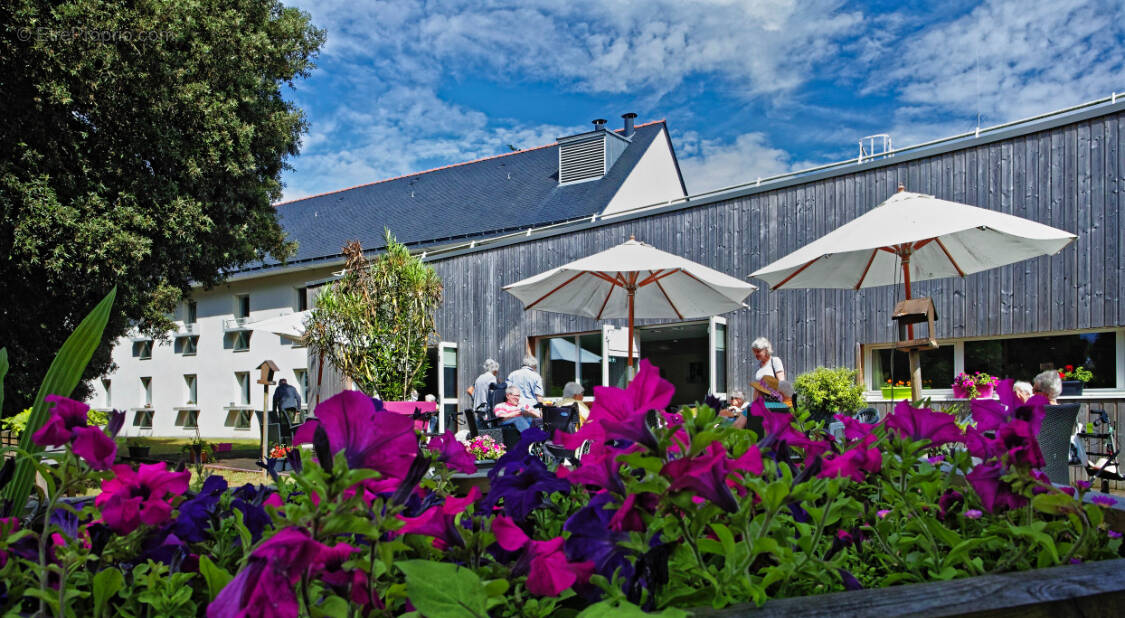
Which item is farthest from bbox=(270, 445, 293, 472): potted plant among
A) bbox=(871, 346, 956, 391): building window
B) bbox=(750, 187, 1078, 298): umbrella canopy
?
bbox=(871, 346, 956, 391): building window

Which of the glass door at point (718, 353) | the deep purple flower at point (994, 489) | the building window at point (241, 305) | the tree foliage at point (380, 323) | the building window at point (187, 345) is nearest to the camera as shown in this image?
the deep purple flower at point (994, 489)

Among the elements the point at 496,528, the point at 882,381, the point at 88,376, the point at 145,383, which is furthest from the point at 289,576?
the point at 145,383

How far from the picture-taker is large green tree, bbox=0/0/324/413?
9984 mm

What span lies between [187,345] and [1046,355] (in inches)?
1025

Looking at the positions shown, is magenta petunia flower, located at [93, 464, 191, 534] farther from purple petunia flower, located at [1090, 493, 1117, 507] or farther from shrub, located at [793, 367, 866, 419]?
shrub, located at [793, 367, 866, 419]

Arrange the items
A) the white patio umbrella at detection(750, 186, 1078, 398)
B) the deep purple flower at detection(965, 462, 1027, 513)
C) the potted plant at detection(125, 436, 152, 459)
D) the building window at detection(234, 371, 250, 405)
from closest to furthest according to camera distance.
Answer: the deep purple flower at detection(965, 462, 1027, 513), the potted plant at detection(125, 436, 152, 459), the white patio umbrella at detection(750, 186, 1078, 398), the building window at detection(234, 371, 250, 405)

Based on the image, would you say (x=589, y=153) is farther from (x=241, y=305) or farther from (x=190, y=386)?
(x=190, y=386)

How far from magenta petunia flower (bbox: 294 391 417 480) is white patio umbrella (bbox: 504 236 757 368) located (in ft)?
21.0

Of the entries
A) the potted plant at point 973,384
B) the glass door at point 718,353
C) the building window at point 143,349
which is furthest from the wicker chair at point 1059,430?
the building window at point 143,349

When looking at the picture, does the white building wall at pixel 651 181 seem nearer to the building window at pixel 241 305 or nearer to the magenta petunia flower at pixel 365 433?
the building window at pixel 241 305

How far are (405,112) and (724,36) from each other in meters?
9.47

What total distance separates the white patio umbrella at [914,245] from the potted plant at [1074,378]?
110 inches

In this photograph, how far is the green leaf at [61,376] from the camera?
37.8 inches

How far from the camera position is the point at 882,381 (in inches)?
407
